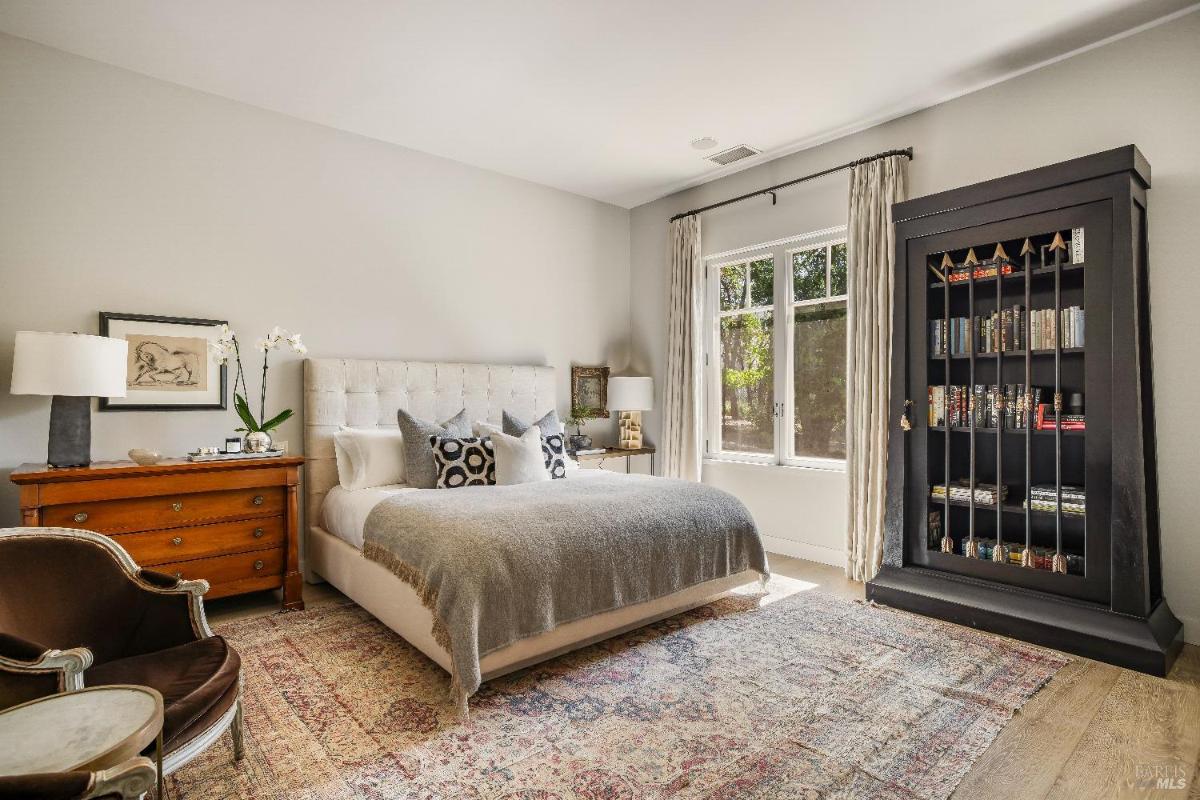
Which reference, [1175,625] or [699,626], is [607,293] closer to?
[699,626]

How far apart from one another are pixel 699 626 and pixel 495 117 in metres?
3.30

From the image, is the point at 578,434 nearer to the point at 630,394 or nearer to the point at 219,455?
the point at 630,394

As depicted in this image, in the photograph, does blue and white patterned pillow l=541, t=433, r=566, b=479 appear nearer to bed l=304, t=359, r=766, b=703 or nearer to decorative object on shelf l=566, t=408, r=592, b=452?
bed l=304, t=359, r=766, b=703

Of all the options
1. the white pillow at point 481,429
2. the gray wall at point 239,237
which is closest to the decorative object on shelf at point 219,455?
the gray wall at point 239,237

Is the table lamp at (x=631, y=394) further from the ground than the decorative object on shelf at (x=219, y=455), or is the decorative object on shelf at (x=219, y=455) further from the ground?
the table lamp at (x=631, y=394)

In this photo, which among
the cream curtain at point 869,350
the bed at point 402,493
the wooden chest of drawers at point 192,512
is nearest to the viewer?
the bed at point 402,493

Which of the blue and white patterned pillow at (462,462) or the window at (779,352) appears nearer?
the blue and white patterned pillow at (462,462)

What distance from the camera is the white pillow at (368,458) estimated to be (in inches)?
146

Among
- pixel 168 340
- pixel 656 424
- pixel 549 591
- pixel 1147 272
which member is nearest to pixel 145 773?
pixel 549 591

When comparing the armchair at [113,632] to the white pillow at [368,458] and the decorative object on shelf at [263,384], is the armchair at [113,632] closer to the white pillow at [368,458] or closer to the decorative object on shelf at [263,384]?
the decorative object on shelf at [263,384]

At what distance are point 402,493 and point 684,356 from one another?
274cm

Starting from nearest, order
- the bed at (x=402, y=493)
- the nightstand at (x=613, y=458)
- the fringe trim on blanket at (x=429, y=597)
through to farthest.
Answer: the fringe trim on blanket at (x=429, y=597), the bed at (x=402, y=493), the nightstand at (x=613, y=458)

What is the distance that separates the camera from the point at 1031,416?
10.1ft

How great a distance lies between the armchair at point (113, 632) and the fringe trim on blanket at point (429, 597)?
0.70 metres
